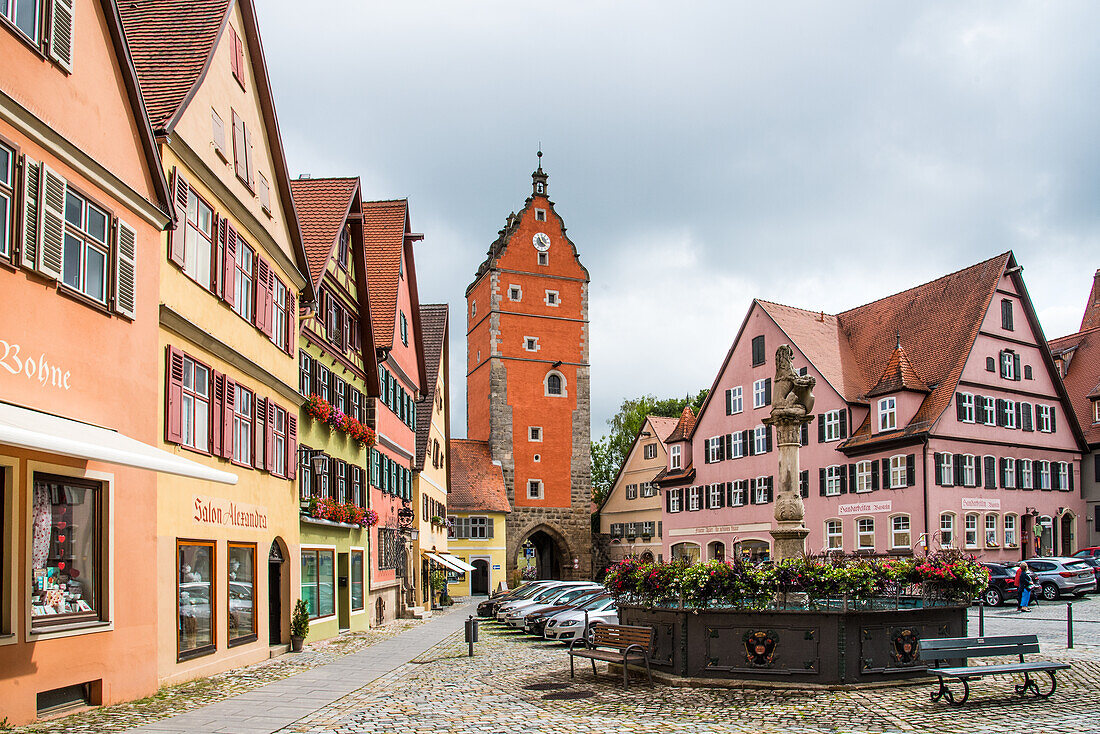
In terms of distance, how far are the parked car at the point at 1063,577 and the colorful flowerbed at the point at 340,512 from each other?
68.6 feet

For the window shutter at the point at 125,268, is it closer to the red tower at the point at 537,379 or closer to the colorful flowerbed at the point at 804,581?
the colorful flowerbed at the point at 804,581

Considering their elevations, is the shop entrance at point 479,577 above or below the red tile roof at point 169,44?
below

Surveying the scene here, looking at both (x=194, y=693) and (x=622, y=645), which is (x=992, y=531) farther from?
(x=194, y=693)

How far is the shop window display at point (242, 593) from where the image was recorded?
17.8 meters

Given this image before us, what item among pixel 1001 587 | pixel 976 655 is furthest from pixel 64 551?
pixel 1001 587

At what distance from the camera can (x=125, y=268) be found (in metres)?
13.5

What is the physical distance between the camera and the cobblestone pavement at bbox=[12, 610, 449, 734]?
11.2 m

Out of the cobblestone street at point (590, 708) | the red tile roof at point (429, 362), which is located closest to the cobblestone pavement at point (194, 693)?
the cobblestone street at point (590, 708)

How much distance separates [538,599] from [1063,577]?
16527mm

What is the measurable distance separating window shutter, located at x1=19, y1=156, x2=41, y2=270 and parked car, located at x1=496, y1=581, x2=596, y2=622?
1954cm

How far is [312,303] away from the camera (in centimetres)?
2341

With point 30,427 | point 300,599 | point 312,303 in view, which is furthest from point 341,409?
point 30,427

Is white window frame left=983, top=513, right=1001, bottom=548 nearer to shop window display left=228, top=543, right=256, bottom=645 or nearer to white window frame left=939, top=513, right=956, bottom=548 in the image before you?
white window frame left=939, top=513, right=956, bottom=548

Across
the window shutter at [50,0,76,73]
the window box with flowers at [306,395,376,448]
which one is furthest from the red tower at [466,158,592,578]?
the window shutter at [50,0,76,73]
